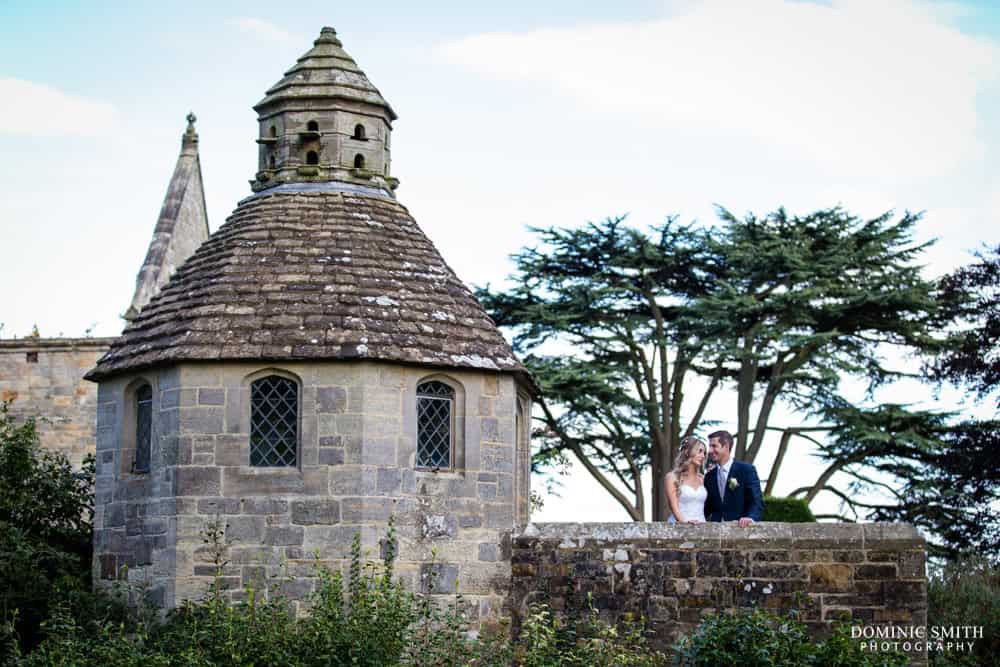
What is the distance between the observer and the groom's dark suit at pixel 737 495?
15.4m

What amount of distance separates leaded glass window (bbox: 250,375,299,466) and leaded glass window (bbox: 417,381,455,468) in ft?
3.99

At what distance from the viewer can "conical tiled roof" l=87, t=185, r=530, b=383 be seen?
1527 centimetres

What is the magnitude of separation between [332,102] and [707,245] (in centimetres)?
1082

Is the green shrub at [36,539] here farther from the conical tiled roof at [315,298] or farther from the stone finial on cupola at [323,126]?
the stone finial on cupola at [323,126]

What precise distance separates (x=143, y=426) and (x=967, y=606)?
997cm

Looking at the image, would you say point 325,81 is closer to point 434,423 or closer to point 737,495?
point 434,423

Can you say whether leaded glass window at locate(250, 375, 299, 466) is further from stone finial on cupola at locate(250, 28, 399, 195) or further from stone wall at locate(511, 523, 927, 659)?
stone finial on cupola at locate(250, 28, 399, 195)

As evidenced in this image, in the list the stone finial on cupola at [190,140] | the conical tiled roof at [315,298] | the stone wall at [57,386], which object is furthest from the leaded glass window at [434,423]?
the stone finial on cupola at [190,140]

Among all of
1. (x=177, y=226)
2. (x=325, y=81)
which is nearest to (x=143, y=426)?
(x=325, y=81)

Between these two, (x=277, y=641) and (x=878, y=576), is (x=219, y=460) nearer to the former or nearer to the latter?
(x=277, y=641)

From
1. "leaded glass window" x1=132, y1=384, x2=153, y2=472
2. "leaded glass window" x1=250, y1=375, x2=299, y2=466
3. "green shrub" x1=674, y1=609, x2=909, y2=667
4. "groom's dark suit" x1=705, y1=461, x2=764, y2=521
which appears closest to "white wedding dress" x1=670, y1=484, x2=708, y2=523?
"groom's dark suit" x1=705, y1=461, x2=764, y2=521

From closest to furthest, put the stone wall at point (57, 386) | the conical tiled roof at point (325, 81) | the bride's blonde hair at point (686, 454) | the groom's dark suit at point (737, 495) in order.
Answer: the bride's blonde hair at point (686, 454), the groom's dark suit at point (737, 495), the conical tiled roof at point (325, 81), the stone wall at point (57, 386)

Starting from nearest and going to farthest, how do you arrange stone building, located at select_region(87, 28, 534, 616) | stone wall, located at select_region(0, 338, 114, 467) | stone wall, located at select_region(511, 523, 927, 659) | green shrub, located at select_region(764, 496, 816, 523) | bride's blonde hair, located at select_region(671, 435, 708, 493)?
bride's blonde hair, located at select_region(671, 435, 708, 493)
stone building, located at select_region(87, 28, 534, 616)
stone wall, located at select_region(511, 523, 927, 659)
green shrub, located at select_region(764, 496, 816, 523)
stone wall, located at select_region(0, 338, 114, 467)

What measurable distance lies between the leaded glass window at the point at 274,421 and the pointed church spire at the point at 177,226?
942cm
